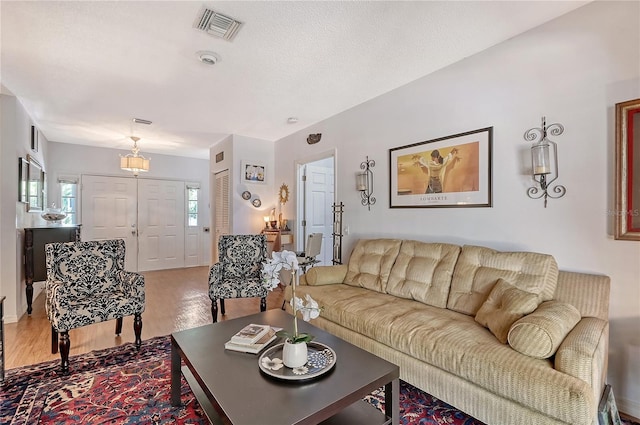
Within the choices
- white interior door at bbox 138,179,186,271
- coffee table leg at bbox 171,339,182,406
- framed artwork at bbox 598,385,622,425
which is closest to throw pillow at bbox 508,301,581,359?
framed artwork at bbox 598,385,622,425

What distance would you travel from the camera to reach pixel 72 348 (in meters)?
2.62

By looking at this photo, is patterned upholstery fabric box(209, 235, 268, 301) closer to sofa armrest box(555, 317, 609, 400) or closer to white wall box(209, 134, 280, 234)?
white wall box(209, 134, 280, 234)

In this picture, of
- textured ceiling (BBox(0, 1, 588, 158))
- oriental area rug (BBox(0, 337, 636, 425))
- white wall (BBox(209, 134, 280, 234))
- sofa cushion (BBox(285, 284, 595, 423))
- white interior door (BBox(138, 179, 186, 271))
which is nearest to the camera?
sofa cushion (BBox(285, 284, 595, 423))

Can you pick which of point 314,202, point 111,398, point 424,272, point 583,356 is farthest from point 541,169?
point 314,202

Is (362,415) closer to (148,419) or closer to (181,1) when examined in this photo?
(148,419)

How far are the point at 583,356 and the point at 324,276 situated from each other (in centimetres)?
205

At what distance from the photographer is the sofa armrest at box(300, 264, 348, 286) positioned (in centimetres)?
300

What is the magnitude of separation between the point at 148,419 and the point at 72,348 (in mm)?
1534

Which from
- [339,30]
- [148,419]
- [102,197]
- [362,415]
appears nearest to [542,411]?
[362,415]

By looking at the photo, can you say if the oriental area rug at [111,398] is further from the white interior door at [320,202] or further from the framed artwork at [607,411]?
the white interior door at [320,202]

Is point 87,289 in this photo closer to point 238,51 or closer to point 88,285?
point 88,285

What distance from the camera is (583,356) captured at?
130cm

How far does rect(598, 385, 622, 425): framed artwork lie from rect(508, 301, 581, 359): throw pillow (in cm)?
35

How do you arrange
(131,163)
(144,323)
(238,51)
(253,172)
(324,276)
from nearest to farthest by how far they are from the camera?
(238,51) < (324,276) < (144,323) < (131,163) < (253,172)
